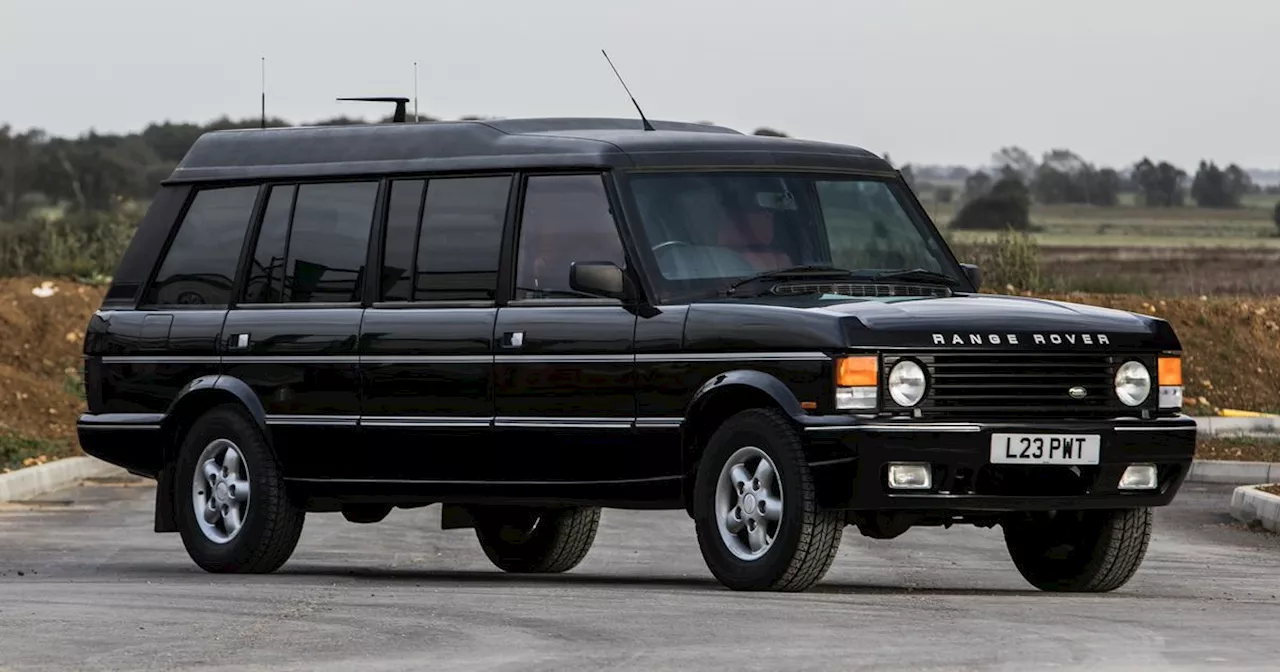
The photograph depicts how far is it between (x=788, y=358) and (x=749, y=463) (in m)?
0.58

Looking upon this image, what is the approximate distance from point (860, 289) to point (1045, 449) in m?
1.26

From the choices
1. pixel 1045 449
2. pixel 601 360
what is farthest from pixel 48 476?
pixel 1045 449

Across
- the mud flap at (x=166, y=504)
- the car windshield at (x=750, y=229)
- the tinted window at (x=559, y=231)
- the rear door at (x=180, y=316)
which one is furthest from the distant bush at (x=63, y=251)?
the car windshield at (x=750, y=229)

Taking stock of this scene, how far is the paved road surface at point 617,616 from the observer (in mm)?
9633

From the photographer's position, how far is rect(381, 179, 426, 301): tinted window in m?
13.9

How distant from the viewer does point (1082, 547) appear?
13078 mm

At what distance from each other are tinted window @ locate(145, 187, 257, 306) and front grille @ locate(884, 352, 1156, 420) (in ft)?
14.8

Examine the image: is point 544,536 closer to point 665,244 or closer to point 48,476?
point 665,244

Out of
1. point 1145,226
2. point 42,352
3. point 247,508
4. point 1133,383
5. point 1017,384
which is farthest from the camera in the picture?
point 1145,226

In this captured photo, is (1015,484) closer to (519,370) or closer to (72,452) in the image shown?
(519,370)

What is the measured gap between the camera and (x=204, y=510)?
48.8 feet

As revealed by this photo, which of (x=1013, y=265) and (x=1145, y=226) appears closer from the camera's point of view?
(x=1013, y=265)

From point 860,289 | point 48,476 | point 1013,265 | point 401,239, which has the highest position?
point 401,239

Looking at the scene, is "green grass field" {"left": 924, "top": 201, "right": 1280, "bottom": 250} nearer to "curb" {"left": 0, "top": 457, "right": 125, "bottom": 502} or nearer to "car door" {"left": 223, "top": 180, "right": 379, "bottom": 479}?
"curb" {"left": 0, "top": 457, "right": 125, "bottom": 502}
